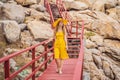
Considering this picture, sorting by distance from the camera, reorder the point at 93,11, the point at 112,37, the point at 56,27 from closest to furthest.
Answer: the point at 56,27 < the point at 112,37 < the point at 93,11

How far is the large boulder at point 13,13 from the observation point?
15945 mm

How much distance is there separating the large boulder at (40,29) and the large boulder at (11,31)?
3.73ft

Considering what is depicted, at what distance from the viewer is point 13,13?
53.3 feet

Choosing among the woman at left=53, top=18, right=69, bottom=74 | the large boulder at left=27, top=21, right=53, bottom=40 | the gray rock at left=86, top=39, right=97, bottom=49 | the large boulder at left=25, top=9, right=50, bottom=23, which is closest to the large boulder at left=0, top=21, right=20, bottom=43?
the large boulder at left=27, top=21, right=53, bottom=40

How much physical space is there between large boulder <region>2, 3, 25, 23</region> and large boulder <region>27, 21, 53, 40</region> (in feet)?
2.54

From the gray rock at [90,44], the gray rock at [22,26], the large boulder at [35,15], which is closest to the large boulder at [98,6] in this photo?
the large boulder at [35,15]

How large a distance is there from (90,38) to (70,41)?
337cm

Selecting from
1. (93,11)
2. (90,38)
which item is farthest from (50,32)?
(93,11)

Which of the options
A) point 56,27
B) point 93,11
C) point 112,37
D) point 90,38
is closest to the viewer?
point 56,27

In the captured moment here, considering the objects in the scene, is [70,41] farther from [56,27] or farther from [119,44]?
[56,27]

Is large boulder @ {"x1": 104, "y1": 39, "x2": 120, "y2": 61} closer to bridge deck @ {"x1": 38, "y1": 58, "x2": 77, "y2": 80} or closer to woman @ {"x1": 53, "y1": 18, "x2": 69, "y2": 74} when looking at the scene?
bridge deck @ {"x1": 38, "y1": 58, "x2": 77, "y2": 80}

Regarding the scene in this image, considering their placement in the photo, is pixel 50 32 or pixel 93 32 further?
pixel 93 32

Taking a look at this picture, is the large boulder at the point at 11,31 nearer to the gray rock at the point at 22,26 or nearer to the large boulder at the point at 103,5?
the gray rock at the point at 22,26

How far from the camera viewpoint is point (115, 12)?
79.4 ft
